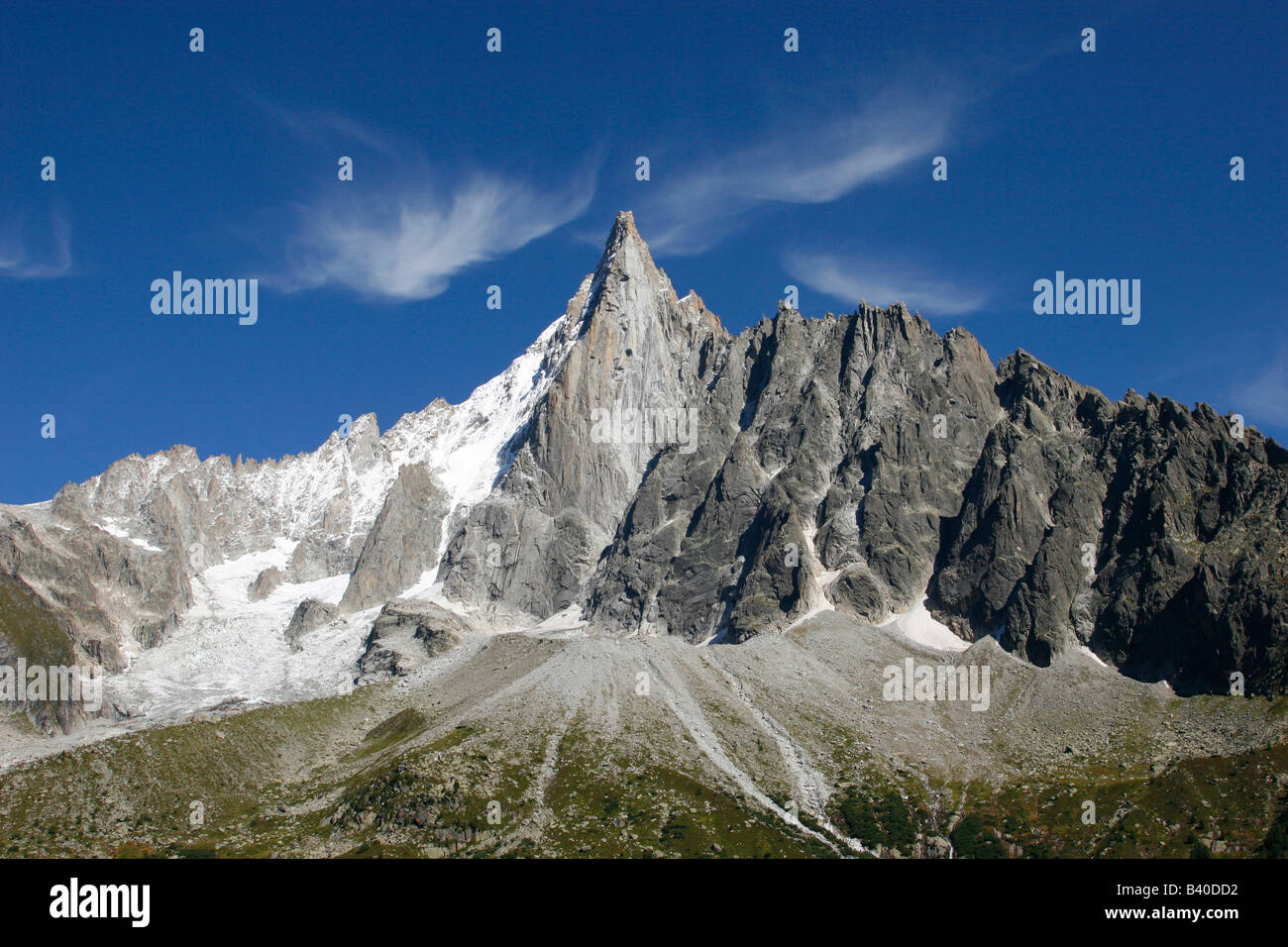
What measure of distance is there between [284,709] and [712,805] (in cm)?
7295

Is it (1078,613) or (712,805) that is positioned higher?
(1078,613)

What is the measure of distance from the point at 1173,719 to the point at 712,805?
80200mm

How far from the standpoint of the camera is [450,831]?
111375 mm

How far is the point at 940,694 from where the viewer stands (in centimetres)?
17262

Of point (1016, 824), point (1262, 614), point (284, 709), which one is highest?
point (1262, 614)
